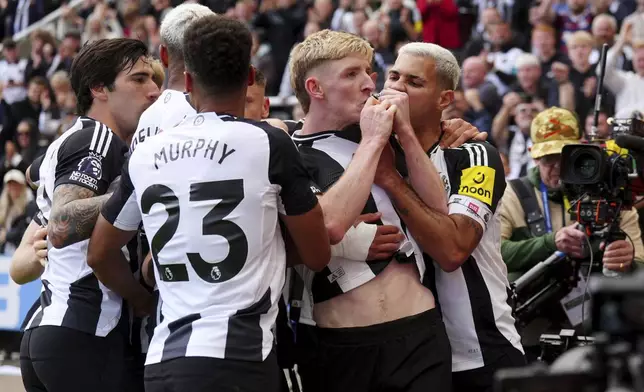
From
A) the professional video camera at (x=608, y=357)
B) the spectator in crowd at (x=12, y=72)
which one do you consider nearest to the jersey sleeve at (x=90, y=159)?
the professional video camera at (x=608, y=357)

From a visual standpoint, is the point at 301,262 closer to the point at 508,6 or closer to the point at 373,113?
the point at 373,113

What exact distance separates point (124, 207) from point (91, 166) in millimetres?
521

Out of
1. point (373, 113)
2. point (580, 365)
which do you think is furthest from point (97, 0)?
point (580, 365)

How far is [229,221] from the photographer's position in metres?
3.34

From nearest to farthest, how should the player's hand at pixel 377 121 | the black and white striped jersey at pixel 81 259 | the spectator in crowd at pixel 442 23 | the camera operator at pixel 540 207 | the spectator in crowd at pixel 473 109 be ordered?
the player's hand at pixel 377 121, the black and white striped jersey at pixel 81 259, the camera operator at pixel 540 207, the spectator in crowd at pixel 473 109, the spectator in crowd at pixel 442 23

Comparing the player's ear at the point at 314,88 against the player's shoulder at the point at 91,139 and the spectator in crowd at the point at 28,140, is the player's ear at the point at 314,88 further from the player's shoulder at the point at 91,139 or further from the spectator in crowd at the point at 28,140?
the spectator in crowd at the point at 28,140

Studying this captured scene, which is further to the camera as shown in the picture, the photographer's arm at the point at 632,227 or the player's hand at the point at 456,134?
the photographer's arm at the point at 632,227

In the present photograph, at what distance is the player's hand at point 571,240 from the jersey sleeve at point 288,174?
8.87 ft

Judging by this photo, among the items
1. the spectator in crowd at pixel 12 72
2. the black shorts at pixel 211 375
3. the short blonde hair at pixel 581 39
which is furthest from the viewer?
the spectator in crowd at pixel 12 72

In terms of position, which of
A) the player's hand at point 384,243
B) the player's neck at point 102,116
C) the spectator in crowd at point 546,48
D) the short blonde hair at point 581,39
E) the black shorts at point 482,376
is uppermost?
the player's neck at point 102,116

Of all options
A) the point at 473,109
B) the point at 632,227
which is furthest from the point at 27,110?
the point at 632,227

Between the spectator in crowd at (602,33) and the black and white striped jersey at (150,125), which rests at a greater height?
the black and white striped jersey at (150,125)

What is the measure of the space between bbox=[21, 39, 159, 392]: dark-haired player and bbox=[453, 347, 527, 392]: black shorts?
1338 mm

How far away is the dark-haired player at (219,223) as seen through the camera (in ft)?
10.9
